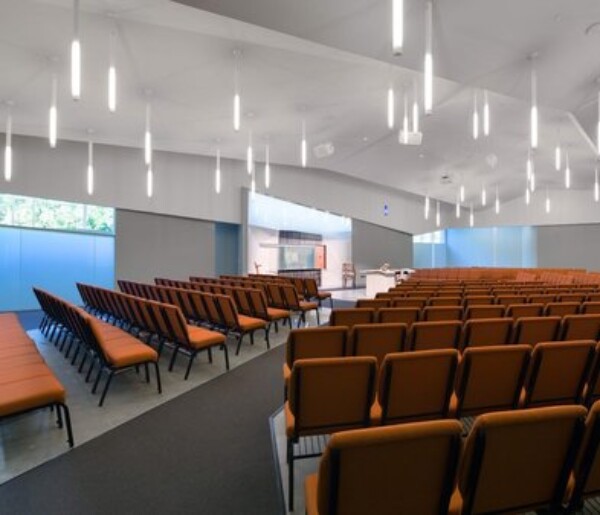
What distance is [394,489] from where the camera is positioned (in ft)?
4.16

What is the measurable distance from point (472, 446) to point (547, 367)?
1337mm

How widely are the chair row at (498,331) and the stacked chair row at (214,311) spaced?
2468 mm

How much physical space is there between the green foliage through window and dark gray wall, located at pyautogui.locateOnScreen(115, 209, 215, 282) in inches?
16.7

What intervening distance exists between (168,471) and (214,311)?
3003mm

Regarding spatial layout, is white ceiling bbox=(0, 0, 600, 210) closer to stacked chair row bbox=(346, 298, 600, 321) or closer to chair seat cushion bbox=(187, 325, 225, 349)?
stacked chair row bbox=(346, 298, 600, 321)

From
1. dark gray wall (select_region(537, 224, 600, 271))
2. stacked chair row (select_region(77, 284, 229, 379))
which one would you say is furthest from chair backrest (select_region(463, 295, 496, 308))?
dark gray wall (select_region(537, 224, 600, 271))

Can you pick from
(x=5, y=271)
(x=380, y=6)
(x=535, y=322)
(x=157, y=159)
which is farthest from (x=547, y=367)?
(x=157, y=159)

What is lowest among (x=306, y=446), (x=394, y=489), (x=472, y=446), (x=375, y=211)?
(x=306, y=446)

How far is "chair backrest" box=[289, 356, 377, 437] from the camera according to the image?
2.01 metres

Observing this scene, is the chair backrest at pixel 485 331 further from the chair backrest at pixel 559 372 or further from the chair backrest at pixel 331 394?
the chair backrest at pixel 331 394

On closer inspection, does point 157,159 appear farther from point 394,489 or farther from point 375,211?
point 394,489

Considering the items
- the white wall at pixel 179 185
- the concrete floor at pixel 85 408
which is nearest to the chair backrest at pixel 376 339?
the concrete floor at pixel 85 408

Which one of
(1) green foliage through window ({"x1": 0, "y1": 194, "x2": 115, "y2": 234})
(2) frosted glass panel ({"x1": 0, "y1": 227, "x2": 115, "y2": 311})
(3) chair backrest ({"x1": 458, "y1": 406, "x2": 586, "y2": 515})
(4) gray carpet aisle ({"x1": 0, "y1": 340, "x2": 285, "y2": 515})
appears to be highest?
(1) green foliage through window ({"x1": 0, "y1": 194, "x2": 115, "y2": 234})

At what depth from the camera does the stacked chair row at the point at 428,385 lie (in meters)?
2.04
